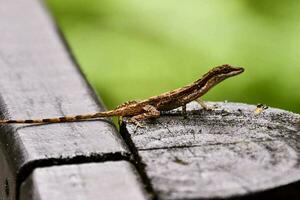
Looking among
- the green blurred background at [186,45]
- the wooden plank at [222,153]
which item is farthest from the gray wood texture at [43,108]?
the green blurred background at [186,45]

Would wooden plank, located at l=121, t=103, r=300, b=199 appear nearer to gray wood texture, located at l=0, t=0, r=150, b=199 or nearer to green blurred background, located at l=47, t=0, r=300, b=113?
gray wood texture, located at l=0, t=0, r=150, b=199

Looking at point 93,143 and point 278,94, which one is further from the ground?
point 93,143

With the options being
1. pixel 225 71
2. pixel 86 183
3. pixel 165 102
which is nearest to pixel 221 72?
pixel 225 71

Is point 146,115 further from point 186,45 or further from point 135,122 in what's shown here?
point 186,45

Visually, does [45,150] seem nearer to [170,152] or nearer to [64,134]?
[64,134]

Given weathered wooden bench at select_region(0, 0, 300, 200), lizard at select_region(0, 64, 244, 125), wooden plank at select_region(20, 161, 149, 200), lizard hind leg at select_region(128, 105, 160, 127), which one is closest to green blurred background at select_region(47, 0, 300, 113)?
lizard at select_region(0, 64, 244, 125)

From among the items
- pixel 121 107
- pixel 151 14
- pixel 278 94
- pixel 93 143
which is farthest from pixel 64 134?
pixel 151 14
